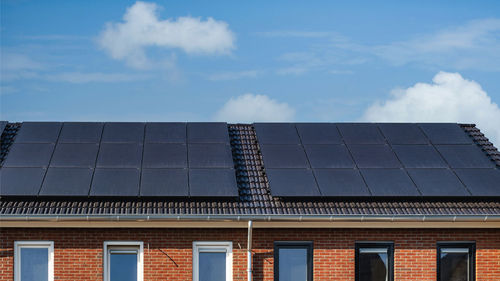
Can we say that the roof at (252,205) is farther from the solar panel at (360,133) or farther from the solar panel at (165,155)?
the solar panel at (360,133)

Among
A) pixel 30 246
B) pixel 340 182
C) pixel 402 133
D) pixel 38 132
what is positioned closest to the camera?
pixel 30 246

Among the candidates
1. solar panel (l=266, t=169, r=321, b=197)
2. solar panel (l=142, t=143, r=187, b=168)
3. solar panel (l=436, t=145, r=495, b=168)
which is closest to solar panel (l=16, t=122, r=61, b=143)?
solar panel (l=142, t=143, r=187, b=168)

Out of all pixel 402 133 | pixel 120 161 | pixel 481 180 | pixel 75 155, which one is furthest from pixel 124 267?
pixel 481 180

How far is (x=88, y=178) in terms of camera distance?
14812mm

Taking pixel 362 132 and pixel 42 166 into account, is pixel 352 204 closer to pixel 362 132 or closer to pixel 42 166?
pixel 362 132

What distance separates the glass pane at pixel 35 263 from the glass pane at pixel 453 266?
804 cm

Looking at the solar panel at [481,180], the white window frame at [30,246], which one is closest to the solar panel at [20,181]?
the white window frame at [30,246]

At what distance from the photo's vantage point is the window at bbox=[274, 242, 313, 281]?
47.3ft

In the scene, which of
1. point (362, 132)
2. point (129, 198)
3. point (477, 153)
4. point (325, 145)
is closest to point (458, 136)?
point (477, 153)

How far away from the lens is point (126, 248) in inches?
561

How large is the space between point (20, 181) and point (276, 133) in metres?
6.03

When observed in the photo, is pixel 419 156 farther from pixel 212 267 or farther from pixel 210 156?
pixel 212 267

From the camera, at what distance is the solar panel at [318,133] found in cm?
1694

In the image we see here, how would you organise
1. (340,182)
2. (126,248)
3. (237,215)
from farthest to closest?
(340,182) < (126,248) < (237,215)
